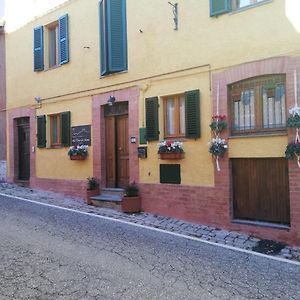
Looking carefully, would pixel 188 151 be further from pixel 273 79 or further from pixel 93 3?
pixel 93 3

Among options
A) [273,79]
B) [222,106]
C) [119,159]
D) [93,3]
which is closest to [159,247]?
[222,106]

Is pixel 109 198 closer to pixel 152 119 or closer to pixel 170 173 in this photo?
pixel 170 173

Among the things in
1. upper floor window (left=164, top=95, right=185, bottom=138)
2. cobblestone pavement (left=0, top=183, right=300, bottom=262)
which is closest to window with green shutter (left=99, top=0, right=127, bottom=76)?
upper floor window (left=164, top=95, right=185, bottom=138)

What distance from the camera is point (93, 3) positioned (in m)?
11.0

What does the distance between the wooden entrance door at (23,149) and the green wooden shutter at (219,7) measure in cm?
805

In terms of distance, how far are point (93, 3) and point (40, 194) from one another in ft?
19.0

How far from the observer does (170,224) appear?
853cm

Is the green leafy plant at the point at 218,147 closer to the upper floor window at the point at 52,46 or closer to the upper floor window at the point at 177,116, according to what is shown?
the upper floor window at the point at 177,116

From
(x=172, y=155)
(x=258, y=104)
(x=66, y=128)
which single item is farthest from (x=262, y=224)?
(x=66, y=128)

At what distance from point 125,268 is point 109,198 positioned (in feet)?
15.4

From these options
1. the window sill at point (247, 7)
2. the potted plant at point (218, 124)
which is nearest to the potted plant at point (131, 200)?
the potted plant at point (218, 124)

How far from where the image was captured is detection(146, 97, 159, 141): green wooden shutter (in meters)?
9.36

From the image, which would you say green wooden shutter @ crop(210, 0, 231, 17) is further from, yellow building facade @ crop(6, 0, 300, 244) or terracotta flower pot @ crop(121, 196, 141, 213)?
terracotta flower pot @ crop(121, 196, 141, 213)

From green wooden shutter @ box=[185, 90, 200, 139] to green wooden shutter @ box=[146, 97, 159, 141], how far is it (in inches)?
35.4
